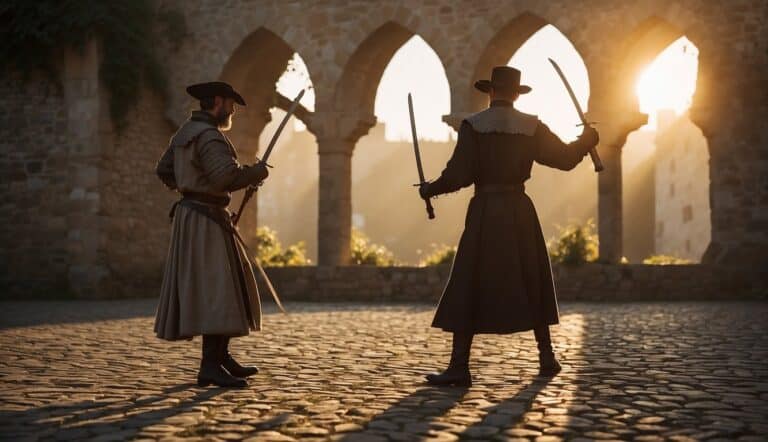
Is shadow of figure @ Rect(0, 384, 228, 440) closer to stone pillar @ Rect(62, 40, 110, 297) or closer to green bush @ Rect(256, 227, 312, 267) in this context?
stone pillar @ Rect(62, 40, 110, 297)

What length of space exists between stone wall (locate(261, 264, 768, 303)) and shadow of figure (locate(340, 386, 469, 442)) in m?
8.12

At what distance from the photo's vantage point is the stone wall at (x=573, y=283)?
465 inches

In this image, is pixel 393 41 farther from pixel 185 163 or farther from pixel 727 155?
pixel 185 163

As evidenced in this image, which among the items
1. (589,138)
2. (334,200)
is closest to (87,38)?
(334,200)

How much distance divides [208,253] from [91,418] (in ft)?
4.05

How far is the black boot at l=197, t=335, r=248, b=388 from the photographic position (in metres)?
4.49

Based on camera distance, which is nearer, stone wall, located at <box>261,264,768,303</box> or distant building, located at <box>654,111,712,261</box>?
stone wall, located at <box>261,264,768,303</box>

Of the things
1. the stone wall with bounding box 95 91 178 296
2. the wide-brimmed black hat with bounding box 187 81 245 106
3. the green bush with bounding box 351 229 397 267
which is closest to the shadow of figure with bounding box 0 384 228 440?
the wide-brimmed black hat with bounding box 187 81 245 106

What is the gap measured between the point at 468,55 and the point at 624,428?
1025 centimetres

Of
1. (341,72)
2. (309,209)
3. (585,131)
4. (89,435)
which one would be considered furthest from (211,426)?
(309,209)

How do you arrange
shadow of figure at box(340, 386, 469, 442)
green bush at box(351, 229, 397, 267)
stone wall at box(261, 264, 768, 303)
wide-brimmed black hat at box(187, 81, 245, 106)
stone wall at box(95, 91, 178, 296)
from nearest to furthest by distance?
1. shadow of figure at box(340, 386, 469, 442)
2. wide-brimmed black hat at box(187, 81, 245, 106)
3. stone wall at box(261, 264, 768, 303)
4. stone wall at box(95, 91, 178, 296)
5. green bush at box(351, 229, 397, 267)

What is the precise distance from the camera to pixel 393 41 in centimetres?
1409

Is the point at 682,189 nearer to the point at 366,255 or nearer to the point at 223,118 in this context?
the point at 366,255

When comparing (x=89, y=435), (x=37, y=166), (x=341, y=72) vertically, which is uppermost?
(x=341, y=72)
